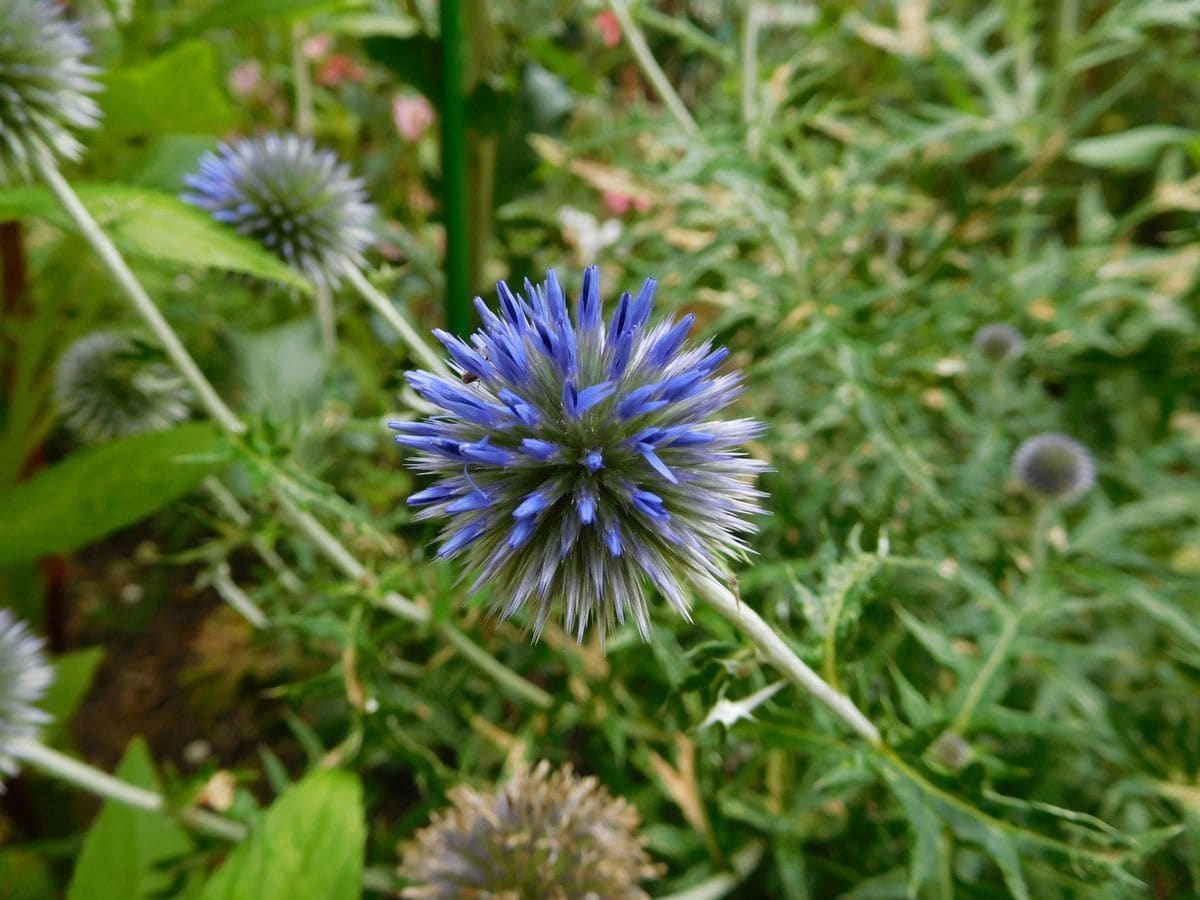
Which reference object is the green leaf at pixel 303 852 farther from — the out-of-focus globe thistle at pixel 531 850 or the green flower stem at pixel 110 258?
the green flower stem at pixel 110 258

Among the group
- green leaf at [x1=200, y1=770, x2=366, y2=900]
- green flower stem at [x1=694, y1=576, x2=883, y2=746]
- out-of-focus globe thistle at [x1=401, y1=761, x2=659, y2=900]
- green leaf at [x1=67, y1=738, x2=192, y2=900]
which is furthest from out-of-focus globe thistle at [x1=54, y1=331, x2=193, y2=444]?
green flower stem at [x1=694, y1=576, x2=883, y2=746]

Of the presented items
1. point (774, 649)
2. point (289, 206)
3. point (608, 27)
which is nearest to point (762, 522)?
point (774, 649)

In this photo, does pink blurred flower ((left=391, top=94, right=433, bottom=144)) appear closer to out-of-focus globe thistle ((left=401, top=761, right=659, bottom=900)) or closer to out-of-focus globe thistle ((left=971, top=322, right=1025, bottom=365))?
out-of-focus globe thistle ((left=971, top=322, right=1025, bottom=365))

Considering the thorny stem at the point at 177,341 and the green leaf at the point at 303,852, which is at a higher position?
the thorny stem at the point at 177,341

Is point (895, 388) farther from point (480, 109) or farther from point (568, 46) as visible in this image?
point (568, 46)

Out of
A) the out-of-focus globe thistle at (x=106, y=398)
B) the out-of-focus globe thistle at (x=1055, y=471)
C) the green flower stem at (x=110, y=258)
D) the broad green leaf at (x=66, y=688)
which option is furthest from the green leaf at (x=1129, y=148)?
the broad green leaf at (x=66, y=688)

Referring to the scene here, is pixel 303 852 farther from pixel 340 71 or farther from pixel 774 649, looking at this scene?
pixel 340 71
